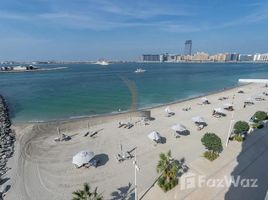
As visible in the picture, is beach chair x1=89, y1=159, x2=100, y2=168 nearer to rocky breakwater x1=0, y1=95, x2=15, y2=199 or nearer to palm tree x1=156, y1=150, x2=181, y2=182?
palm tree x1=156, y1=150, x2=181, y2=182

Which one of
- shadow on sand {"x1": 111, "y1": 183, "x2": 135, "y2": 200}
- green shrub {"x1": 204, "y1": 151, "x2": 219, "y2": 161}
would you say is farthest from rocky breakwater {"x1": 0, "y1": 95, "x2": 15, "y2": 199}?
green shrub {"x1": 204, "y1": 151, "x2": 219, "y2": 161}

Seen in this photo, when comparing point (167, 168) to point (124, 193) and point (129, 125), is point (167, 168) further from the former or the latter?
point (129, 125)

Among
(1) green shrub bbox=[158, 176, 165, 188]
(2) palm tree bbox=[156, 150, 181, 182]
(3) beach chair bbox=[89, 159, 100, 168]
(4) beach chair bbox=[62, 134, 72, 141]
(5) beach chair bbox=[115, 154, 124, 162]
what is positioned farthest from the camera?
(4) beach chair bbox=[62, 134, 72, 141]

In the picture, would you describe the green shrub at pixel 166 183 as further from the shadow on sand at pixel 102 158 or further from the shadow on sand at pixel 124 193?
the shadow on sand at pixel 102 158

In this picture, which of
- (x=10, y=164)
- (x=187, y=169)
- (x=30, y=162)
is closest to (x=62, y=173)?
(x=30, y=162)

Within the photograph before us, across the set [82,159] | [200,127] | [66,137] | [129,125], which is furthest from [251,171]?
[66,137]

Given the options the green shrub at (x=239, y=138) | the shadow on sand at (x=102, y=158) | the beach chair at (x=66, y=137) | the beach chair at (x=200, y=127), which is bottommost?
the beach chair at (x=66, y=137)

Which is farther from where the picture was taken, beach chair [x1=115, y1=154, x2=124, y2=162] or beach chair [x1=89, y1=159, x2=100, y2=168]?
beach chair [x1=115, y1=154, x2=124, y2=162]

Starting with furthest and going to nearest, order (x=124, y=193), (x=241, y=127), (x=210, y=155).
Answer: (x=241, y=127)
(x=210, y=155)
(x=124, y=193)

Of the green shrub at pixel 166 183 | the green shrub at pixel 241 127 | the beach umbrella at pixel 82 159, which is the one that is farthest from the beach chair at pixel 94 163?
the green shrub at pixel 241 127
